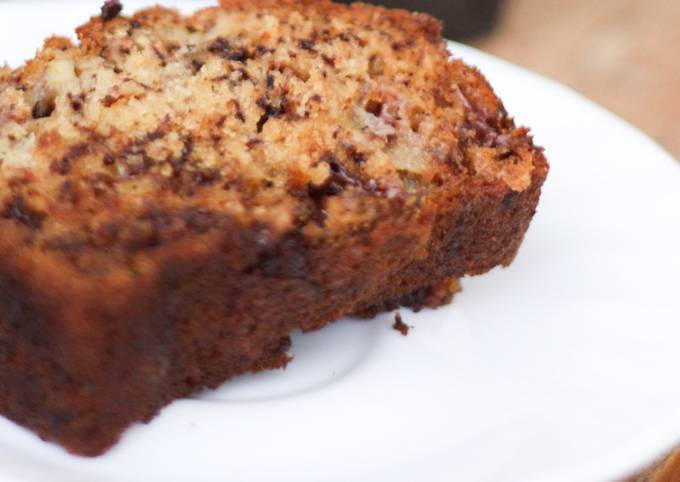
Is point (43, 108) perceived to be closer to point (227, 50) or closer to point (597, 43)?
point (227, 50)

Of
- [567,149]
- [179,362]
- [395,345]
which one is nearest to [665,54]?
[567,149]

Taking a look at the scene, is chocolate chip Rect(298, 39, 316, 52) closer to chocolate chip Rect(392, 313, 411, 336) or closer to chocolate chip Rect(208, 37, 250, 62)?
chocolate chip Rect(208, 37, 250, 62)

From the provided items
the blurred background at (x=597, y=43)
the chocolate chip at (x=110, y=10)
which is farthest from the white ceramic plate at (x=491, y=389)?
the blurred background at (x=597, y=43)

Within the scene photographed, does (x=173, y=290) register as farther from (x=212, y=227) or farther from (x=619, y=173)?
(x=619, y=173)

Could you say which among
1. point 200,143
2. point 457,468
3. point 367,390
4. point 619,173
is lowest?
point 457,468

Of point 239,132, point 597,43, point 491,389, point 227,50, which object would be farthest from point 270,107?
point 597,43
